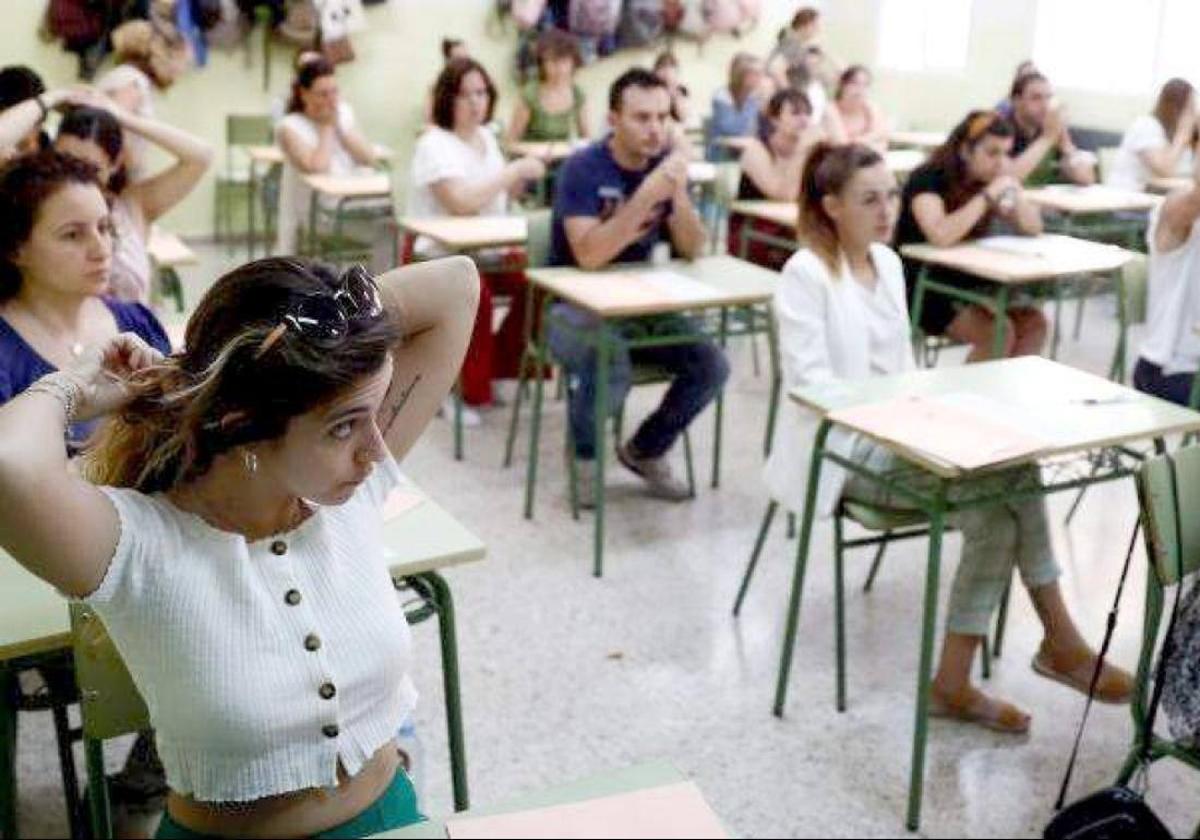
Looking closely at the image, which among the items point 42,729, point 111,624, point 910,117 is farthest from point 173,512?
point 910,117

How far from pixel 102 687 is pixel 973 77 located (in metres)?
6.92

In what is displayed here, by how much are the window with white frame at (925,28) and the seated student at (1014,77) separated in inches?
8.1

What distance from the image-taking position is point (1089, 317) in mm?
6051

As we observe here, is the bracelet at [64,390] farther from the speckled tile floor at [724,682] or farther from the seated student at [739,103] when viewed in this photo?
the seated student at [739,103]

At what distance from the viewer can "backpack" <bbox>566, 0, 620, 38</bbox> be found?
7.80 m

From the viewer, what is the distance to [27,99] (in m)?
2.86

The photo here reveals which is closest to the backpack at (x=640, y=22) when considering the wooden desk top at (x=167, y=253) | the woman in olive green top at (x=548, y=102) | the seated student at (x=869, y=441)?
the woman in olive green top at (x=548, y=102)

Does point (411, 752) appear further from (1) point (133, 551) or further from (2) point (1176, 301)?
(2) point (1176, 301)

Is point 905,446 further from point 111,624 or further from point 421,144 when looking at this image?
point 421,144

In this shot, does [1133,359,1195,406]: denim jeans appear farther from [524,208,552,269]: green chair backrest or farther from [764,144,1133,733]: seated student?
[524,208,552,269]: green chair backrest

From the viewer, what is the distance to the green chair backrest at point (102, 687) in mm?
1457

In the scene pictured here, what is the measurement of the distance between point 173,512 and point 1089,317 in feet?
18.2

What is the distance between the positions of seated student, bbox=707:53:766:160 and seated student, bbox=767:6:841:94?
41 cm

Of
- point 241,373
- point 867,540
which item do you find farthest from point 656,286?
point 241,373
